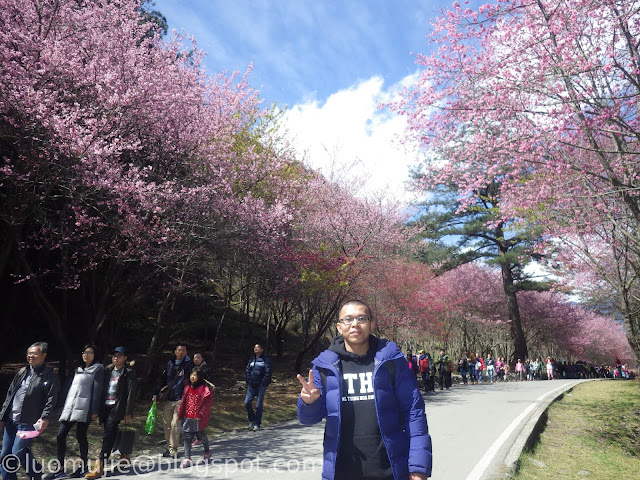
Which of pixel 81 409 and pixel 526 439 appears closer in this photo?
pixel 81 409

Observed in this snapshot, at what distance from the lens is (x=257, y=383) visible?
367 inches

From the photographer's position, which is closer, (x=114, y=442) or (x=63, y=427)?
(x=63, y=427)

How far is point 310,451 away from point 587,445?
507cm

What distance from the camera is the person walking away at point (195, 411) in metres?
6.57

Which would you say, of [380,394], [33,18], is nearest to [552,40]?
[380,394]

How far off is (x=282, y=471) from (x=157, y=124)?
7746 millimetres

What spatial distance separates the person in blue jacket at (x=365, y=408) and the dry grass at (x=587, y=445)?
3814 millimetres

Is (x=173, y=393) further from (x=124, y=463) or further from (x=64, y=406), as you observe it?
(x=64, y=406)

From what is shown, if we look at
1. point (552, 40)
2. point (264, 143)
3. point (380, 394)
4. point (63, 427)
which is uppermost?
point (264, 143)

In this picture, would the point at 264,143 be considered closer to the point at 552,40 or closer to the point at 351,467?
the point at 552,40

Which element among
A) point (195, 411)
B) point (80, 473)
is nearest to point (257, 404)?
point (195, 411)

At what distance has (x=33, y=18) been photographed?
8.28 m

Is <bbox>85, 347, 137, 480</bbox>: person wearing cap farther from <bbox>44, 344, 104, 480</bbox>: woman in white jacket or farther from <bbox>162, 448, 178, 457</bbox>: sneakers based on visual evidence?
<bbox>162, 448, 178, 457</bbox>: sneakers

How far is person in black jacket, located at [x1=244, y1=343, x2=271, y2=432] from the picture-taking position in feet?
30.1
